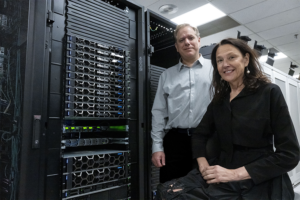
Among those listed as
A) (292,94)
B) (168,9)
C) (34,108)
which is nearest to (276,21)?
(292,94)

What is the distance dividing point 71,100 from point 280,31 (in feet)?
15.5

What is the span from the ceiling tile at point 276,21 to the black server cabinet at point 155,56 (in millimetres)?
2934

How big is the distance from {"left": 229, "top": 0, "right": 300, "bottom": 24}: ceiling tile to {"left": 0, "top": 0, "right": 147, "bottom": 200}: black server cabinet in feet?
9.49

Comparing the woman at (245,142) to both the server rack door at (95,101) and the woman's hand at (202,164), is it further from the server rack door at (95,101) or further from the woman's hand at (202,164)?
the server rack door at (95,101)

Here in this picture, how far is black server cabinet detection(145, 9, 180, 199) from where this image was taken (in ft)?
4.50

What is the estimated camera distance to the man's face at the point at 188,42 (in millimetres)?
1450

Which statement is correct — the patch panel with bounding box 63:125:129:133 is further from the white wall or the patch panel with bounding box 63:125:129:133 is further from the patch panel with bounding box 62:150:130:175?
the white wall

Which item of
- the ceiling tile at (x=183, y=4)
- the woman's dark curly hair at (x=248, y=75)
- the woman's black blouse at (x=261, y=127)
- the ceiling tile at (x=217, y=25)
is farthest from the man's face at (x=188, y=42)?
the ceiling tile at (x=217, y=25)

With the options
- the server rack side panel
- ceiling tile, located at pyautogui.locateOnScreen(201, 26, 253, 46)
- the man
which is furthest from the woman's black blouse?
ceiling tile, located at pyautogui.locateOnScreen(201, 26, 253, 46)

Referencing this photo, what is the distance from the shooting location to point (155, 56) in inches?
75.4

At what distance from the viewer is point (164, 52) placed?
1874 mm

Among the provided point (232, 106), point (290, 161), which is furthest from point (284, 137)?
point (232, 106)

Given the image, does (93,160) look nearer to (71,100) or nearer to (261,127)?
(71,100)

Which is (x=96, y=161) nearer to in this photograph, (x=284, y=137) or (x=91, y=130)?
(x=91, y=130)
